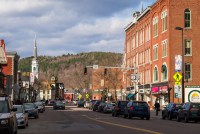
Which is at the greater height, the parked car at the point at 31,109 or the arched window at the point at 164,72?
the arched window at the point at 164,72

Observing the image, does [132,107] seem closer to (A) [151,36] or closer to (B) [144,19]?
(A) [151,36]

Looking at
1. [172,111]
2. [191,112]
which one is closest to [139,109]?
[172,111]

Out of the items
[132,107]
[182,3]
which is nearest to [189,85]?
[182,3]

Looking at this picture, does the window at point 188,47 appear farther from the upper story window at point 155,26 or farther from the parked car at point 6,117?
the parked car at point 6,117

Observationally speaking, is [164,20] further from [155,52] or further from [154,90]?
[154,90]

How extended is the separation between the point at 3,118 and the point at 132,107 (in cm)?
2626

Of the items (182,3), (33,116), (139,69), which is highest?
(182,3)

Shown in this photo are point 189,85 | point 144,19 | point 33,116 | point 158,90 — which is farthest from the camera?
point 144,19

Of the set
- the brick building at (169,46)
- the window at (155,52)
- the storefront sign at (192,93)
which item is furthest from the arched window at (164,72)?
the window at (155,52)

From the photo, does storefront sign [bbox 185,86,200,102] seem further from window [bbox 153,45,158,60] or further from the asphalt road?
the asphalt road

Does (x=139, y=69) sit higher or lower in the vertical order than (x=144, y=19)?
lower

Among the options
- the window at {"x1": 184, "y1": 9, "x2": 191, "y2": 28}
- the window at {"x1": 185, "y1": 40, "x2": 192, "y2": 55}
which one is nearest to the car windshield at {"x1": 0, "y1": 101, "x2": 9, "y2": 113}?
the window at {"x1": 185, "y1": 40, "x2": 192, "y2": 55}

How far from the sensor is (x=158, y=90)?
237 feet

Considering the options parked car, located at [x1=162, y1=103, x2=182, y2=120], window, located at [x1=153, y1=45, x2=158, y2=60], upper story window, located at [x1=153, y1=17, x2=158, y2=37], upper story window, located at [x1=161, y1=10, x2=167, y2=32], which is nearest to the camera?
parked car, located at [x1=162, y1=103, x2=182, y2=120]
